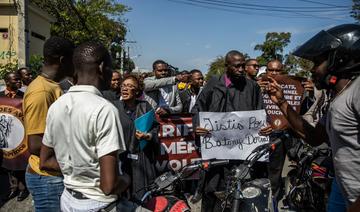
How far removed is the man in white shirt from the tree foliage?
1766cm

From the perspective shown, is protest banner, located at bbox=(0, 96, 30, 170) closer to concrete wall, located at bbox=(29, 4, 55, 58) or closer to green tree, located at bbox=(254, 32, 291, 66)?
concrete wall, located at bbox=(29, 4, 55, 58)

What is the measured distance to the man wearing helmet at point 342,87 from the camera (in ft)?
6.92

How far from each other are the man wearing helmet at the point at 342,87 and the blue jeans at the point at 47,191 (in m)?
1.70

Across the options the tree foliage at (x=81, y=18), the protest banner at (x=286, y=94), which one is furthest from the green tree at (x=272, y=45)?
the protest banner at (x=286, y=94)

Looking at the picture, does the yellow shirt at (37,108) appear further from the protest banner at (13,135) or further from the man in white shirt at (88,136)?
the protest banner at (13,135)

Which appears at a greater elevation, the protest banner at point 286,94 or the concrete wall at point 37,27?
the concrete wall at point 37,27

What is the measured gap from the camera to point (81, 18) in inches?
902

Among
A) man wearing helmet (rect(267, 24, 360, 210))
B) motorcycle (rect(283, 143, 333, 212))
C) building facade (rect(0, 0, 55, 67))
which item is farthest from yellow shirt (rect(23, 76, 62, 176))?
building facade (rect(0, 0, 55, 67))

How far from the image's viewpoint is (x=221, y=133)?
14.5 ft

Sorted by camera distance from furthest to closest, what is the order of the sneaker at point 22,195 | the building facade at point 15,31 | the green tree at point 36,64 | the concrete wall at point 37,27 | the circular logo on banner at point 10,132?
the concrete wall at point 37,27 < the building facade at point 15,31 < the green tree at point 36,64 < the sneaker at point 22,195 < the circular logo on banner at point 10,132

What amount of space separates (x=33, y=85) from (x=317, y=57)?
182 centimetres

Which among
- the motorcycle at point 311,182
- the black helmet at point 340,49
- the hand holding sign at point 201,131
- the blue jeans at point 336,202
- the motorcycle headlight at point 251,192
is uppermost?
the black helmet at point 340,49

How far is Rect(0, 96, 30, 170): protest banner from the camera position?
559 cm

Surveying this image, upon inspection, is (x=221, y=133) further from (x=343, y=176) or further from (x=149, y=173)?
(x=343, y=176)
